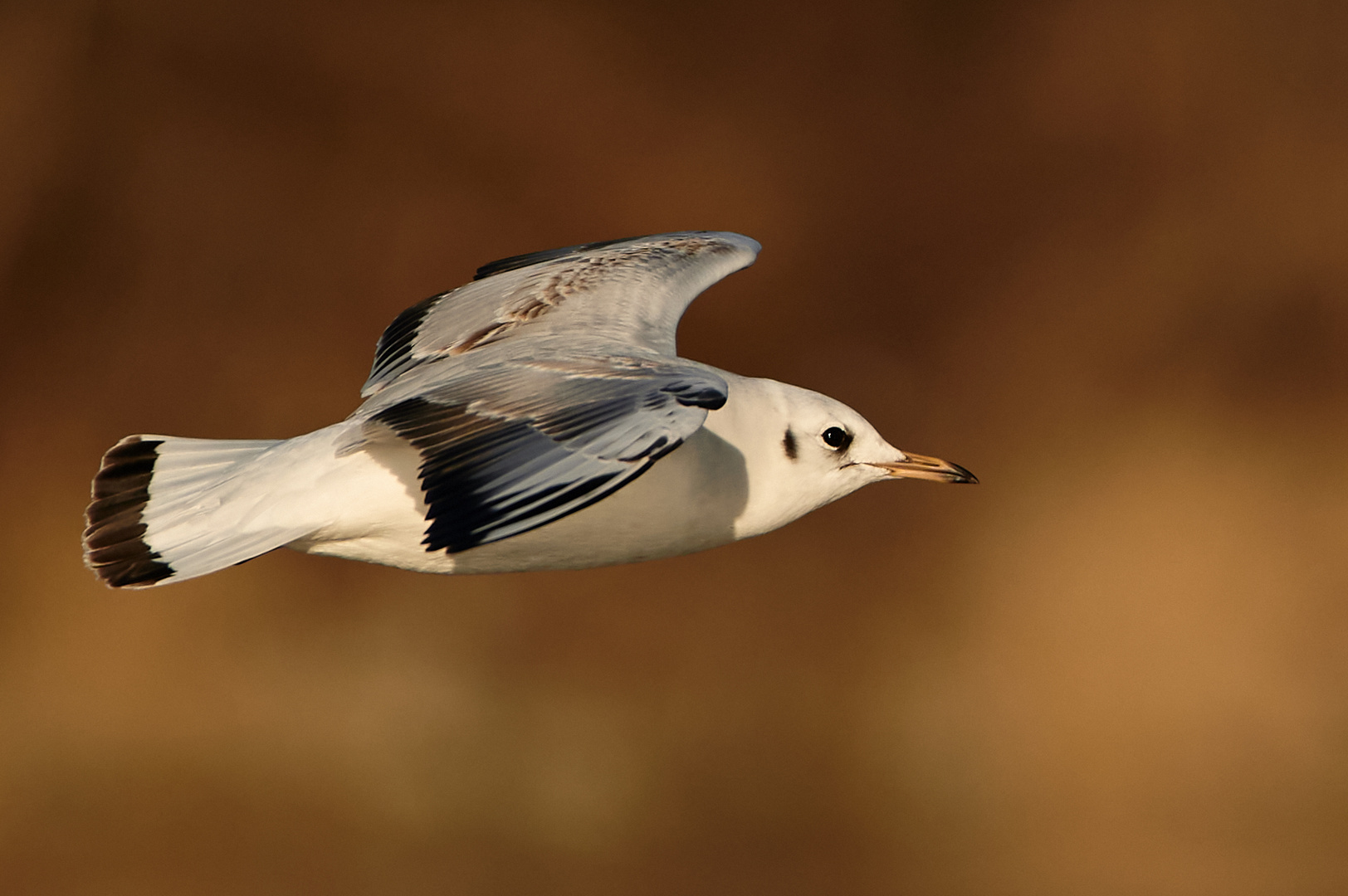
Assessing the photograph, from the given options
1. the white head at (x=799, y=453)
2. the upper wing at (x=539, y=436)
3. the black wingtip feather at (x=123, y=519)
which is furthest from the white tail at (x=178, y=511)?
the white head at (x=799, y=453)

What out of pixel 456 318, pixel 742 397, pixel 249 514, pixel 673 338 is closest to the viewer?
pixel 249 514

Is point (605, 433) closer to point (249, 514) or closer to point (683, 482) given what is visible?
point (683, 482)

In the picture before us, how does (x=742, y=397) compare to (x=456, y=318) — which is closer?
(x=742, y=397)

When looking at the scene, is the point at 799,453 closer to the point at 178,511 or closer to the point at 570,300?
the point at 570,300

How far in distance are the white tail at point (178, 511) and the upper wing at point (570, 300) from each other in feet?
1.15

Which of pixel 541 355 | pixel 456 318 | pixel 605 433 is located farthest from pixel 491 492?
pixel 456 318

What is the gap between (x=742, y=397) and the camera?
252cm

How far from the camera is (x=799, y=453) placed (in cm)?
254

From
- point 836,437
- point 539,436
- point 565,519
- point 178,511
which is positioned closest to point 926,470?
point 836,437

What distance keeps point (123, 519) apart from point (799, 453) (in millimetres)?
1119

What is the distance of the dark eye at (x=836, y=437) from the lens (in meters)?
2.56

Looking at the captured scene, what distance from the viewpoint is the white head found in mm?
2506

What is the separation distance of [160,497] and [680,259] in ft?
3.82

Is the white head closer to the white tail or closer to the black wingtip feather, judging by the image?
the white tail
